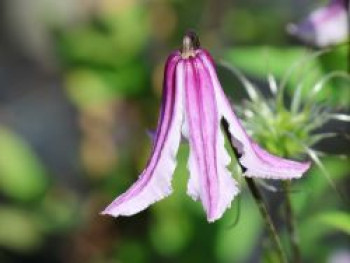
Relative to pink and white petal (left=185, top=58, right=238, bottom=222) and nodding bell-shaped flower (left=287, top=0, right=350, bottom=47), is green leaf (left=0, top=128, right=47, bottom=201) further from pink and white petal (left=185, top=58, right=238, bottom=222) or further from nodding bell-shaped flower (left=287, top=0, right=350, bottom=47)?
pink and white petal (left=185, top=58, right=238, bottom=222)

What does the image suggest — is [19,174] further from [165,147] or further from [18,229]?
[165,147]

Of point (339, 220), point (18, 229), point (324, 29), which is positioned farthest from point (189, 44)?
point (18, 229)

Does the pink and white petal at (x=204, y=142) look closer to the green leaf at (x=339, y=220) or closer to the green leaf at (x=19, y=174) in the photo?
the green leaf at (x=339, y=220)

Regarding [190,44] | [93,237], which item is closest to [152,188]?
[190,44]

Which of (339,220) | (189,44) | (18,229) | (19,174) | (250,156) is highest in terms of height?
(189,44)

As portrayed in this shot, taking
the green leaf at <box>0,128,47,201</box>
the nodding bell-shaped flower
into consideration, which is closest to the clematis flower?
the nodding bell-shaped flower

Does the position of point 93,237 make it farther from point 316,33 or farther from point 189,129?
point 189,129

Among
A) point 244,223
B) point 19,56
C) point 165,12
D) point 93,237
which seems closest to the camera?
point 244,223
